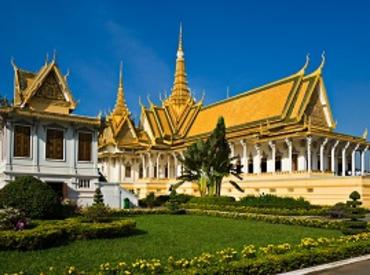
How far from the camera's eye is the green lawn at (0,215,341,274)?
955 cm

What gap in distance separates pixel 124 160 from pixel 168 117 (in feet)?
25.4

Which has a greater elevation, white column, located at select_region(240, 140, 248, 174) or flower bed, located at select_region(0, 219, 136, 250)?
white column, located at select_region(240, 140, 248, 174)

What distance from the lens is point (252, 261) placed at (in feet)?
27.1

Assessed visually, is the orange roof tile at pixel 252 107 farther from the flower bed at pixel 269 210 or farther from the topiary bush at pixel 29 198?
the topiary bush at pixel 29 198

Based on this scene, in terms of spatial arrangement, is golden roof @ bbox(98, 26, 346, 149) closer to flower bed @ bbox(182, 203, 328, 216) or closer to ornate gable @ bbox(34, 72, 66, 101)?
flower bed @ bbox(182, 203, 328, 216)

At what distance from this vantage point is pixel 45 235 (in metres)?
11.2

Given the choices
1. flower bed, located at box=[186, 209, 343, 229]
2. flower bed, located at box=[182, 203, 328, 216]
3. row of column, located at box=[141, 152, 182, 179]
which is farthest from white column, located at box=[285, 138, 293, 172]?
row of column, located at box=[141, 152, 182, 179]

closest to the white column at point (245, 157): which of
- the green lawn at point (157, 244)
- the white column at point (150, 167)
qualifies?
the white column at point (150, 167)

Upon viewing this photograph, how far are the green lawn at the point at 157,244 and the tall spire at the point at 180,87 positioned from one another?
3821 centimetres

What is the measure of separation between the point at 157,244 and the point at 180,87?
4498 centimetres

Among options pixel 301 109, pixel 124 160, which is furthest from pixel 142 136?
pixel 301 109

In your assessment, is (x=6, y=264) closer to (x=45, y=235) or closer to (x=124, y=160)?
(x=45, y=235)

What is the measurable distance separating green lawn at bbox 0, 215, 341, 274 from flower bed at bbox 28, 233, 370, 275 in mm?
1050

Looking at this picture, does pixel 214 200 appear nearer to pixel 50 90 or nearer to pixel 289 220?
pixel 289 220
